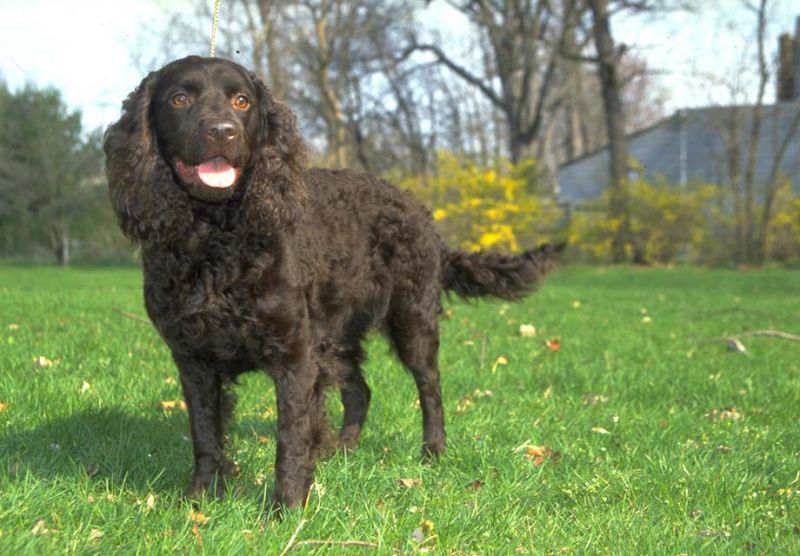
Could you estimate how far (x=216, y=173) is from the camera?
311 cm

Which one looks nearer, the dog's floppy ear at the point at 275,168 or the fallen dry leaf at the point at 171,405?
the dog's floppy ear at the point at 275,168

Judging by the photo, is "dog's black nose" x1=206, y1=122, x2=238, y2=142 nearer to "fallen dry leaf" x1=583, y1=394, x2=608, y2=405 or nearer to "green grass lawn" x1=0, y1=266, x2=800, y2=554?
"green grass lawn" x1=0, y1=266, x2=800, y2=554

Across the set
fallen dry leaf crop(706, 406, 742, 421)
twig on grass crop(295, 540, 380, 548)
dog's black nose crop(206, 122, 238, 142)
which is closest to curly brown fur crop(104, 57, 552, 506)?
dog's black nose crop(206, 122, 238, 142)

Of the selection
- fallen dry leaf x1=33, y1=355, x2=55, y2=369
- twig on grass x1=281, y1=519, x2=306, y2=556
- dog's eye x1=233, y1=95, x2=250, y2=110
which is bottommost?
twig on grass x1=281, y1=519, x2=306, y2=556

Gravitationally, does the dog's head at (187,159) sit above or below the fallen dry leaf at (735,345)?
above

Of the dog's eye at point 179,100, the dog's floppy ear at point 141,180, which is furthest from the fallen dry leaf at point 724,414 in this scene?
the dog's eye at point 179,100

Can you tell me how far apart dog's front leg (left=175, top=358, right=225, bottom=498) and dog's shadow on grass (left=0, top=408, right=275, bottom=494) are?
4.5 inches

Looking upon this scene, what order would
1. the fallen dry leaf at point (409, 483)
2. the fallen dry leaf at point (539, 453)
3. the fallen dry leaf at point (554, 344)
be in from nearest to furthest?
the fallen dry leaf at point (409, 483) → the fallen dry leaf at point (539, 453) → the fallen dry leaf at point (554, 344)

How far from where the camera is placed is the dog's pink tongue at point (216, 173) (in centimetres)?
310

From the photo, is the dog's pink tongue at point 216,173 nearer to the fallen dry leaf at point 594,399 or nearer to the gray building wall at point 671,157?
the fallen dry leaf at point 594,399

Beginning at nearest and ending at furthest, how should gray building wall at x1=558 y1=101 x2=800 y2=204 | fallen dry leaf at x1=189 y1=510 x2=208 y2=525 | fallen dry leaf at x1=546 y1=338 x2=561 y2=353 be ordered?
fallen dry leaf at x1=189 y1=510 x2=208 y2=525 < fallen dry leaf at x1=546 y1=338 x2=561 y2=353 < gray building wall at x1=558 y1=101 x2=800 y2=204

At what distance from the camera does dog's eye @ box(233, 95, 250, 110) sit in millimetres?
3256

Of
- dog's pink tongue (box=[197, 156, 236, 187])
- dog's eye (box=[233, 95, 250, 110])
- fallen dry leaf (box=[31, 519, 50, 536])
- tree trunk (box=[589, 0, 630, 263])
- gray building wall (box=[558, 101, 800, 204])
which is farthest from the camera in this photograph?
gray building wall (box=[558, 101, 800, 204])

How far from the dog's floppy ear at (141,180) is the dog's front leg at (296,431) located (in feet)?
2.38
